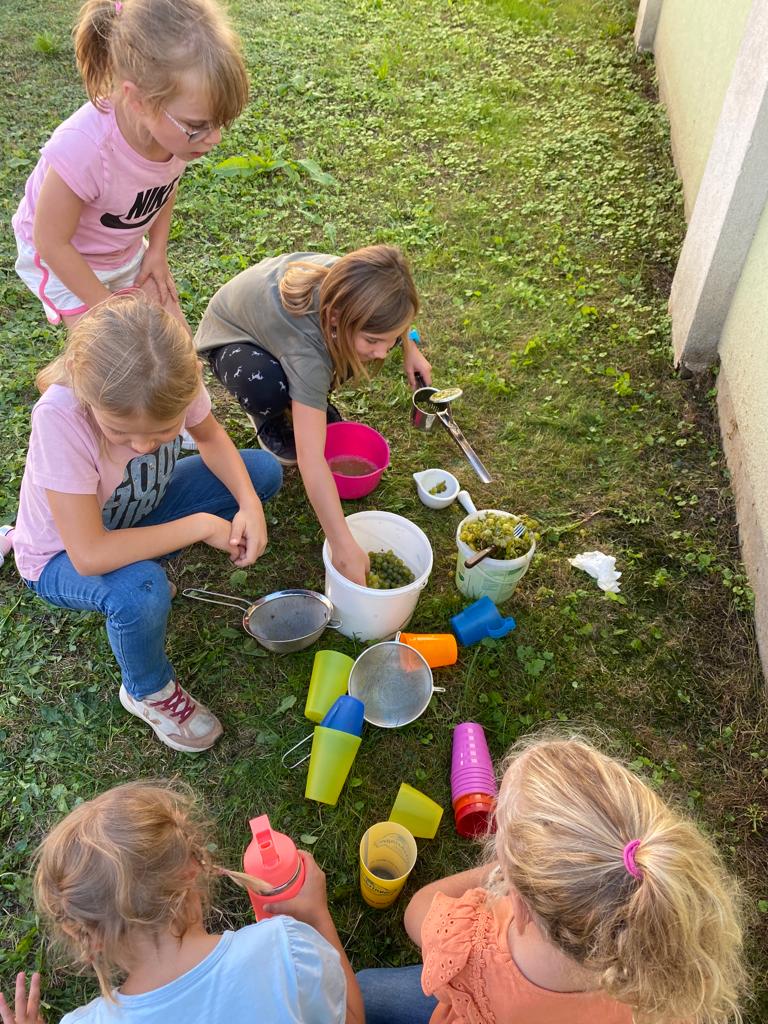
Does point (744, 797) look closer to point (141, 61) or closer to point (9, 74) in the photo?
point (141, 61)

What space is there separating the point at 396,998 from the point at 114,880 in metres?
0.83

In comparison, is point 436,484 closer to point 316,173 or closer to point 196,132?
point 196,132

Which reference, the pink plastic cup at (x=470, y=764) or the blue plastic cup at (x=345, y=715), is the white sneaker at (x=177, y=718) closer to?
the blue plastic cup at (x=345, y=715)

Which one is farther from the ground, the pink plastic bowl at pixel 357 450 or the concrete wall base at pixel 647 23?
the concrete wall base at pixel 647 23

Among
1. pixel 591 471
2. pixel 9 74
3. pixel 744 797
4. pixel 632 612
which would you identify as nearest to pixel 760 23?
pixel 591 471

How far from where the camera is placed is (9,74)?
4.84 m

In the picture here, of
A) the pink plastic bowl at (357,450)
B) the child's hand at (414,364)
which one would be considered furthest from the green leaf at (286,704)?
the child's hand at (414,364)

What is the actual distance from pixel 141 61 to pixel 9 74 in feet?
12.7

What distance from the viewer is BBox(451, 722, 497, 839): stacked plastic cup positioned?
2.04 metres

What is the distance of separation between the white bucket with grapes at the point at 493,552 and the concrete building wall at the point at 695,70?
2.65 m

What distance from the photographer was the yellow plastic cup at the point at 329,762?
2007mm

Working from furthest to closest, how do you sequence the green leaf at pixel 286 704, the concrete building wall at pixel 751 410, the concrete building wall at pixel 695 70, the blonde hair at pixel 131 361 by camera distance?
1. the concrete building wall at pixel 695 70
2. the concrete building wall at pixel 751 410
3. the green leaf at pixel 286 704
4. the blonde hair at pixel 131 361

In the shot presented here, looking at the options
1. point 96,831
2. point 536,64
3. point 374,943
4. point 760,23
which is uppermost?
point 760,23

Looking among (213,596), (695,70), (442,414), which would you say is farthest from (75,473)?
(695,70)
